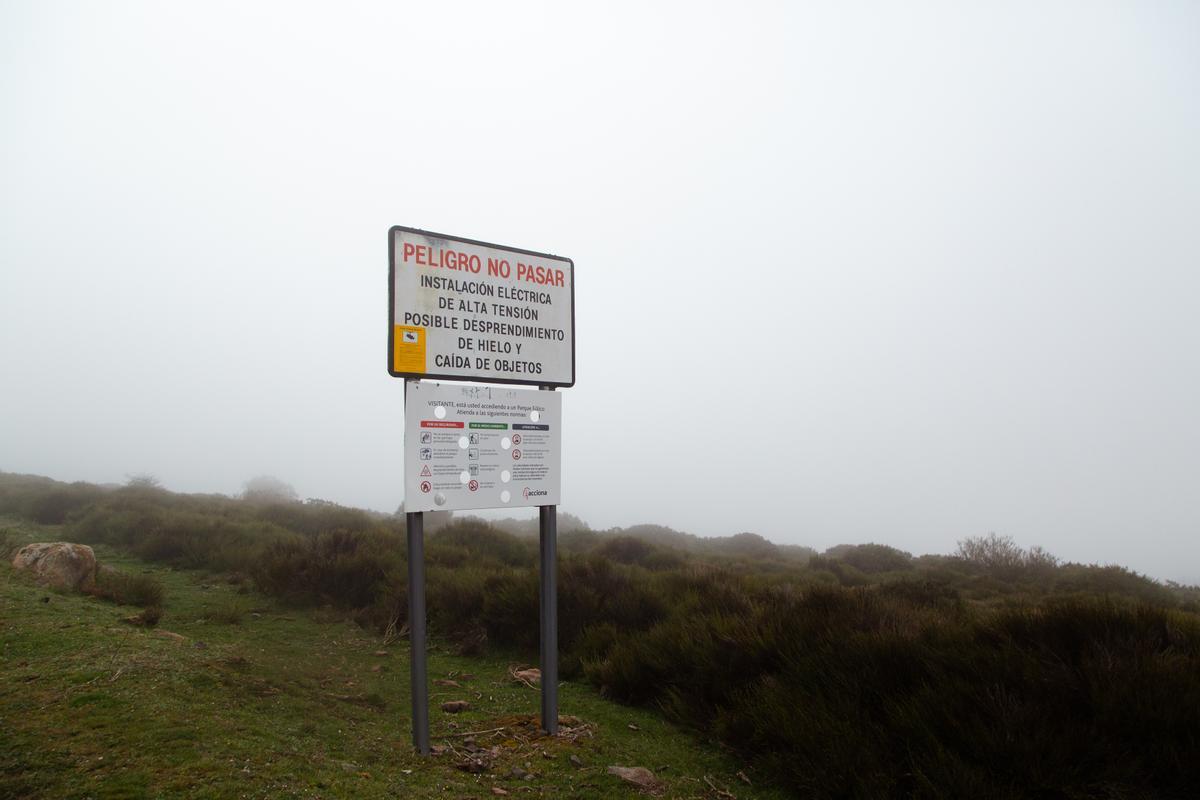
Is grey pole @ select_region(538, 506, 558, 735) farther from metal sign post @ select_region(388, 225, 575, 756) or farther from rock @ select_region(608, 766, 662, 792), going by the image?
rock @ select_region(608, 766, 662, 792)

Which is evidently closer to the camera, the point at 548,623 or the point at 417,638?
the point at 417,638

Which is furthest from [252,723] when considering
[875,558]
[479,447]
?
[875,558]

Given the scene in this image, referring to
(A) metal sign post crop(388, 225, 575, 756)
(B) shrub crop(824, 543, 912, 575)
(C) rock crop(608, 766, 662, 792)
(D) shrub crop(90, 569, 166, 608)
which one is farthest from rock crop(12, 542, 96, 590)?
(B) shrub crop(824, 543, 912, 575)

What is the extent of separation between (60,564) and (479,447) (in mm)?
6535

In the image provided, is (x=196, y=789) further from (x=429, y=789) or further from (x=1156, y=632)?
(x=1156, y=632)

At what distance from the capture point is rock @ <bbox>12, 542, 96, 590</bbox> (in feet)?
25.1

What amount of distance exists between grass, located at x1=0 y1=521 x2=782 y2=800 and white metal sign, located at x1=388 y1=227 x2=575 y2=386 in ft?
8.42

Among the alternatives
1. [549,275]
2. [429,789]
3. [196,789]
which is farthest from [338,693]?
[549,275]

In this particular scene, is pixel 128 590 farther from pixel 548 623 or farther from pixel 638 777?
pixel 638 777

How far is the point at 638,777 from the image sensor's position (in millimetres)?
4230

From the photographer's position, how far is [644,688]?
6.02 m

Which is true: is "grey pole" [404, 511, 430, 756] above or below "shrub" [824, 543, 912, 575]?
above

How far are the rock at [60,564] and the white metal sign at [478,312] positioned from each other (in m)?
6.31

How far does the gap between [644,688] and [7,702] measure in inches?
183
